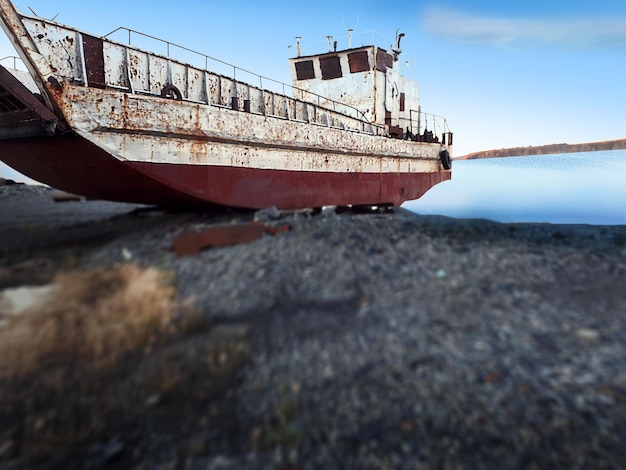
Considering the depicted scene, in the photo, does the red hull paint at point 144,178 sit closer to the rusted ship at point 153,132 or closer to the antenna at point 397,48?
the rusted ship at point 153,132

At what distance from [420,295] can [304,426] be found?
150 centimetres

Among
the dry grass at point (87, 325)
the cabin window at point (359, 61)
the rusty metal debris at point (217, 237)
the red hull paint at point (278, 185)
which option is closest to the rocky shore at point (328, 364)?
the dry grass at point (87, 325)

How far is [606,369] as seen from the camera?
229 centimetres

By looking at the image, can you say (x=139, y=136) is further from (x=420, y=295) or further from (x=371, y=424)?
(x=371, y=424)

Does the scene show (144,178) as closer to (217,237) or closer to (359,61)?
(217,237)

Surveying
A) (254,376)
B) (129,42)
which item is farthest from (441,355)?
(129,42)

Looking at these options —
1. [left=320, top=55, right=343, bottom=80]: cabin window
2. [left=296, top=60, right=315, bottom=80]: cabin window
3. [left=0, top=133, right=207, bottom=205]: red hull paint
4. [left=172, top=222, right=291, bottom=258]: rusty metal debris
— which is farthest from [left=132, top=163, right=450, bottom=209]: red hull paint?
[left=296, top=60, right=315, bottom=80]: cabin window

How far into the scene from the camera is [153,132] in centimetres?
585

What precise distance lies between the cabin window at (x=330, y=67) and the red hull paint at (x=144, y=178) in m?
5.53

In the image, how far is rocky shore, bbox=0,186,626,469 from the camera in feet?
6.04

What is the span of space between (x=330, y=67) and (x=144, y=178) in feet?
28.7

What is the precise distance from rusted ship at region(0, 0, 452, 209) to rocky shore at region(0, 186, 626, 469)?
209 cm

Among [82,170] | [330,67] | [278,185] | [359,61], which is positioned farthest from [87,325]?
[330,67]

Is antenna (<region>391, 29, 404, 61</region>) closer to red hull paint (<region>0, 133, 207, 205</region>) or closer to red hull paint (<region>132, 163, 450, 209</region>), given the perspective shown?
red hull paint (<region>132, 163, 450, 209</region>)
